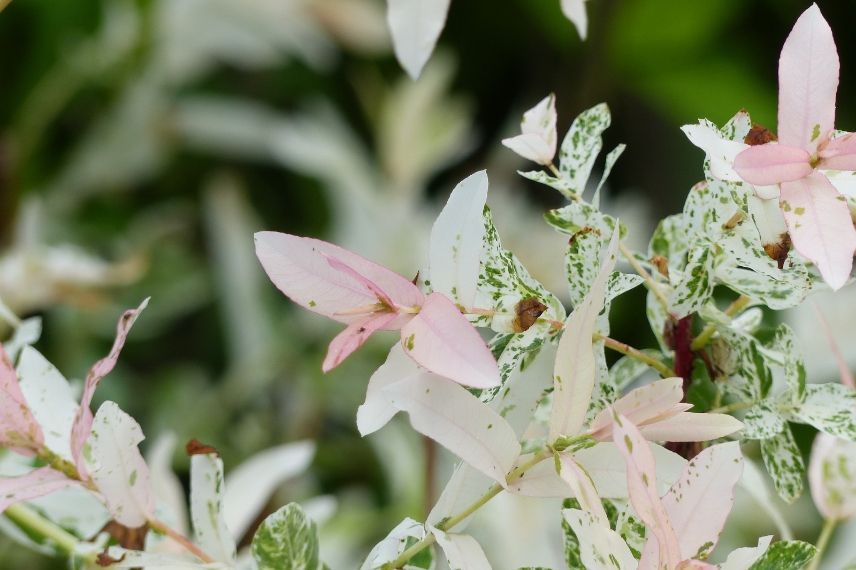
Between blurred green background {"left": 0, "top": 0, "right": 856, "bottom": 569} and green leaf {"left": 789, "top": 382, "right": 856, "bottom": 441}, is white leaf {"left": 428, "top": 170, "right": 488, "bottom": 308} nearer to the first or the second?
green leaf {"left": 789, "top": 382, "right": 856, "bottom": 441}

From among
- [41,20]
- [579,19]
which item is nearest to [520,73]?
[41,20]

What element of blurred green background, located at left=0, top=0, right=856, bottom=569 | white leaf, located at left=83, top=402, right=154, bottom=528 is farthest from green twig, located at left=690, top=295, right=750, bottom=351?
blurred green background, located at left=0, top=0, right=856, bottom=569

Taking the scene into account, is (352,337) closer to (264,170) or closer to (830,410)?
(830,410)

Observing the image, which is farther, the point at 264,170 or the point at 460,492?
the point at 264,170

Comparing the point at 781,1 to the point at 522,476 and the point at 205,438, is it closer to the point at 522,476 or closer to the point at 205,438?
the point at 205,438

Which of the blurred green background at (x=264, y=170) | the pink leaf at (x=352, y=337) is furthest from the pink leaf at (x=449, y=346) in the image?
the blurred green background at (x=264, y=170)

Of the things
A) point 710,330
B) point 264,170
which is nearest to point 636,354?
point 710,330
